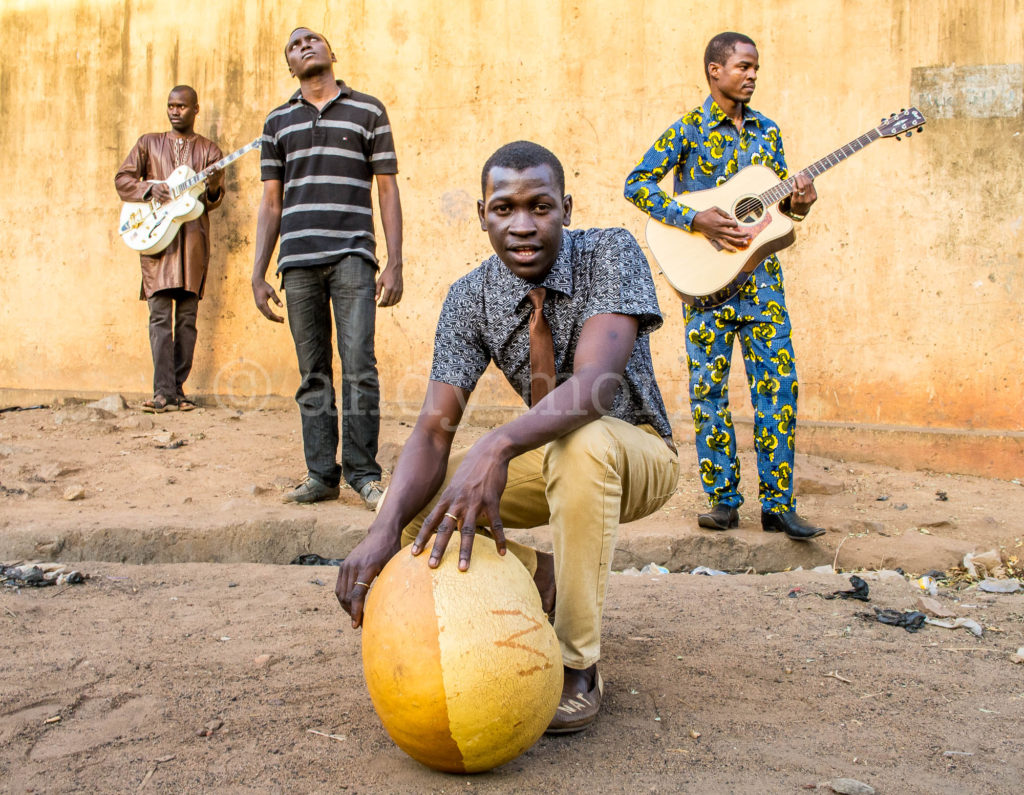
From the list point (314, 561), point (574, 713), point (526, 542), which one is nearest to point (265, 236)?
point (314, 561)

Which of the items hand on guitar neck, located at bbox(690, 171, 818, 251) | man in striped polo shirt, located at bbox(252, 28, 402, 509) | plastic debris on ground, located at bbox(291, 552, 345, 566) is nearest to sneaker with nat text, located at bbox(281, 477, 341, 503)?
man in striped polo shirt, located at bbox(252, 28, 402, 509)

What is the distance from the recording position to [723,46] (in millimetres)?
4281

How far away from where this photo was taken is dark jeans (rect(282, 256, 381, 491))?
476 centimetres

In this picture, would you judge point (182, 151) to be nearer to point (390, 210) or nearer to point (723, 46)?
point (390, 210)

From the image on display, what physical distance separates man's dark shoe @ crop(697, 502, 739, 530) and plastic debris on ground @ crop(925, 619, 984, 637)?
4.29ft

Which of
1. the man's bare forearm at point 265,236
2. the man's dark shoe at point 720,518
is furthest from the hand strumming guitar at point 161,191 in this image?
the man's dark shoe at point 720,518

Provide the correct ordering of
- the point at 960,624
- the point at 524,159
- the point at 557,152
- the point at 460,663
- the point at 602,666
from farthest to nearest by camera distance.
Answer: the point at 557,152 → the point at 960,624 → the point at 602,666 → the point at 524,159 → the point at 460,663

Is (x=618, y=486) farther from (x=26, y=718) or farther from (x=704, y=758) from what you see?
(x=26, y=718)

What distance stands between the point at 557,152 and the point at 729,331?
269cm

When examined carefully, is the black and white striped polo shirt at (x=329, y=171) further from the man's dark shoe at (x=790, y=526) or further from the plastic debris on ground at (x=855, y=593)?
the plastic debris on ground at (x=855, y=593)

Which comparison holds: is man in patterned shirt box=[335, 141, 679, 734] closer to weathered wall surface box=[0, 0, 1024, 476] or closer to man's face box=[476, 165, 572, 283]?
man's face box=[476, 165, 572, 283]

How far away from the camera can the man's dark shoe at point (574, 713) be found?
85.9 inches

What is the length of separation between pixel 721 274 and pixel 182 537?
2.67m

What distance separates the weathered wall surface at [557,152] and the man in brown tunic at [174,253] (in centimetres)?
26
